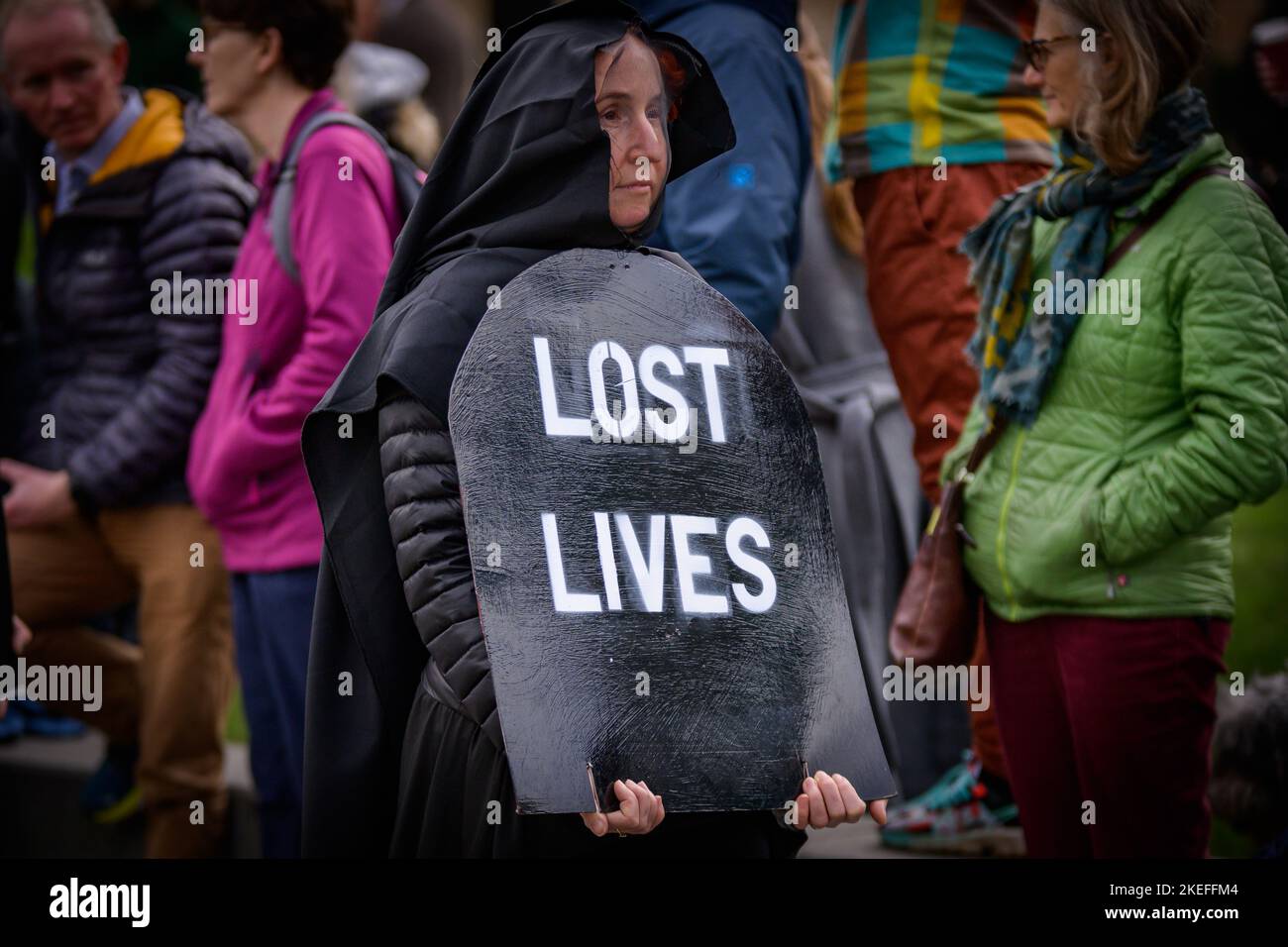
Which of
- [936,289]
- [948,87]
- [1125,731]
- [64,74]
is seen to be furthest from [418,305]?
[64,74]

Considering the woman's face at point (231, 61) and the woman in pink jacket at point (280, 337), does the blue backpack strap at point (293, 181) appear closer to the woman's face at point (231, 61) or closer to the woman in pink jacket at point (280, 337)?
the woman in pink jacket at point (280, 337)

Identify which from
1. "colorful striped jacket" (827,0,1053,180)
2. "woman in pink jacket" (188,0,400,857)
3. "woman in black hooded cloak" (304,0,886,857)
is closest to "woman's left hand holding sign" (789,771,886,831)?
"woman in black hooded cloak" (304,0,886,857)

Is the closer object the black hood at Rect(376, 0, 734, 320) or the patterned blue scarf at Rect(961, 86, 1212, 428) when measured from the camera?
the black hood at Rect(376, 0, 734, 320)

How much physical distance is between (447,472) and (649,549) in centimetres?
35

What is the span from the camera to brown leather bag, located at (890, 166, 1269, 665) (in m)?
3.86

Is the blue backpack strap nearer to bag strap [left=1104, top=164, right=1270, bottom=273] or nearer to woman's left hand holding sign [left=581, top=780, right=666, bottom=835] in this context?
bag strap [left=1104, top=164, right=1270, bottom=273]

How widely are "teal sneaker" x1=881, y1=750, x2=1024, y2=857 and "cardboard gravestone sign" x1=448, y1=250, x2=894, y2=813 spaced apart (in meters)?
1.46

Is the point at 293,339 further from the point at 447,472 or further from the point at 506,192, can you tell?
the point at 447,472

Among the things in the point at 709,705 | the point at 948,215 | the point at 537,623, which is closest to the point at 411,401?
the point at 537,623

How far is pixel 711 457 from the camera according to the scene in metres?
3.13
